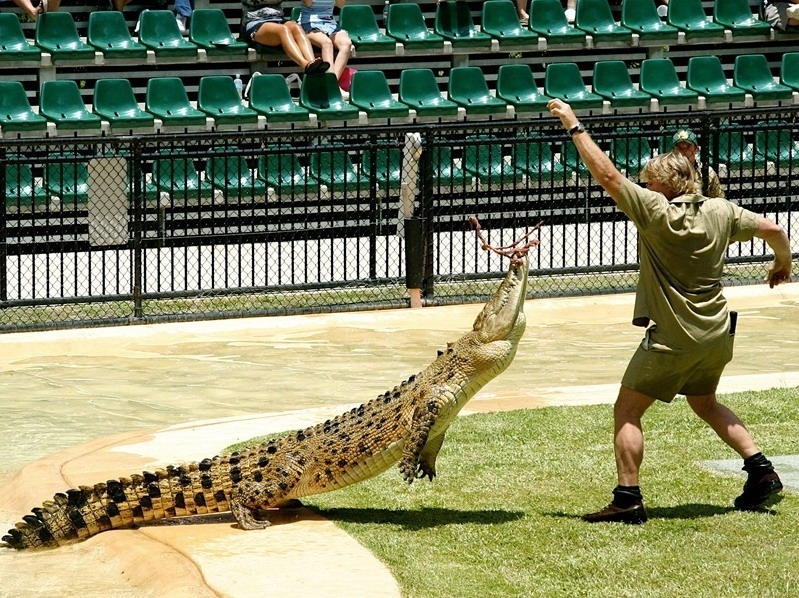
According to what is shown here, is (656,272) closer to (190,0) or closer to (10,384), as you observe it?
(10,384)

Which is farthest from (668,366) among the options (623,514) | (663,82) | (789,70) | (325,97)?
(789,70)

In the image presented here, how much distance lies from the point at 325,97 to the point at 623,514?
1194 centimetres

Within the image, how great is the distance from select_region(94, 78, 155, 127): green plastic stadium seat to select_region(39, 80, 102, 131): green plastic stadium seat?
19cm

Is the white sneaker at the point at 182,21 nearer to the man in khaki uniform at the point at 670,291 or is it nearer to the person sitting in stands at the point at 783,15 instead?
the person sitting in stands at the point at 783,15

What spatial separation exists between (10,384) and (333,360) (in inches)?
93.0

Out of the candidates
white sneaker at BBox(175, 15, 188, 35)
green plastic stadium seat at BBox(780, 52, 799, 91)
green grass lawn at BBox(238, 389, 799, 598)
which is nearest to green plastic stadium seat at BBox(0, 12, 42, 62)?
white sneaker at BBox(175, 15, 188, 35)

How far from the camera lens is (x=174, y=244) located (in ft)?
42.7

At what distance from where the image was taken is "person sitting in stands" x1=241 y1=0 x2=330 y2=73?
17422mm

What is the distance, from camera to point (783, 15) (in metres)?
19.9

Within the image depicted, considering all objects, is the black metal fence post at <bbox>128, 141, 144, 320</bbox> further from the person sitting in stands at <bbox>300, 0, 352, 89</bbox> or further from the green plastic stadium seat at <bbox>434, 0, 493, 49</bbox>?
the green plastic stadium seat at <bbox>434, 0, 493, 49</bbox>

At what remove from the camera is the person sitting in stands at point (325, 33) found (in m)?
17.8

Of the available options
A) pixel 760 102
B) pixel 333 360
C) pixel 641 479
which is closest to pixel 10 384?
pixel 333 360

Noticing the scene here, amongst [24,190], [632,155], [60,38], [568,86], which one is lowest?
[24,190]

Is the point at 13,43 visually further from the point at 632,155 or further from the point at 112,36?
the point at 632,155
